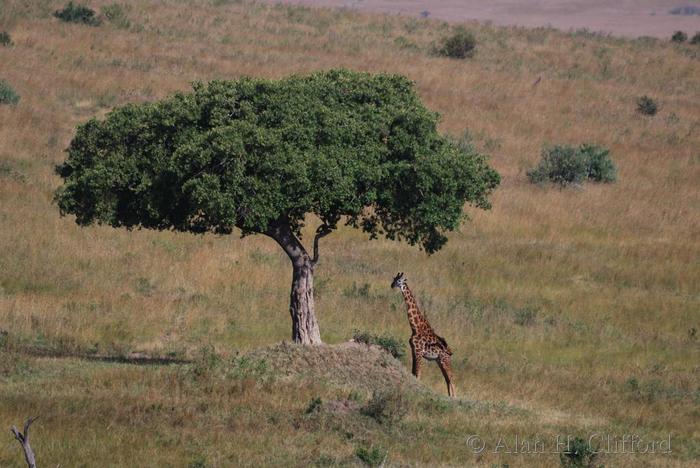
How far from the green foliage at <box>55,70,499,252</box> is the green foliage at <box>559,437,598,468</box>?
18.1 ft

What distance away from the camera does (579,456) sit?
15.8m

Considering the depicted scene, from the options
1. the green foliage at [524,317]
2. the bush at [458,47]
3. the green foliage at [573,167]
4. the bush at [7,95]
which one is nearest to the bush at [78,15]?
the bush at [7,95]

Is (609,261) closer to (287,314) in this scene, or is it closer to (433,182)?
(287,314)

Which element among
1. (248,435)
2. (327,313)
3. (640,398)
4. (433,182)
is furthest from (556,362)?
(248,435)

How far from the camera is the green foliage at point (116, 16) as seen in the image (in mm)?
61281

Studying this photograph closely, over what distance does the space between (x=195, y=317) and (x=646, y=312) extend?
10786mm

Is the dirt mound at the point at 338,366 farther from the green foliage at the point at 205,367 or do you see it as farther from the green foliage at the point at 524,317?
the green foliage at the point at 524,317

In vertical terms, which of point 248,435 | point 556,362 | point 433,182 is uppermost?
point 433,182

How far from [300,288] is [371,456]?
251 inches

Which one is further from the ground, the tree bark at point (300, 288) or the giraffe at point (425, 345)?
the tree bark at point (300, 288)

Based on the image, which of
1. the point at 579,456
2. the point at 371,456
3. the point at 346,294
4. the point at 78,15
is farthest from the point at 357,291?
the point at 78,15

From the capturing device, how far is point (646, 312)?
28.9m

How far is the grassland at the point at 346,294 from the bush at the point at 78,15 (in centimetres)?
99

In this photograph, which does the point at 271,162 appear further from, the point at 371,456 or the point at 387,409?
the point at 371,456
